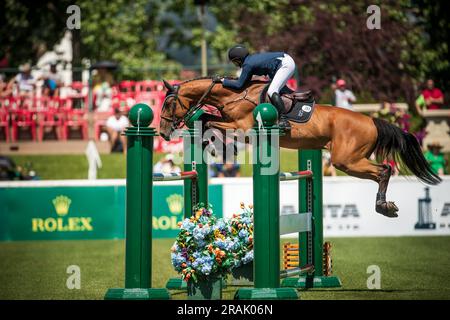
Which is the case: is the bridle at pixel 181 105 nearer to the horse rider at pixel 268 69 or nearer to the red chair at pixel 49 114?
the horse rider at pixel 268 69

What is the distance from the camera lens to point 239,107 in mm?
9164

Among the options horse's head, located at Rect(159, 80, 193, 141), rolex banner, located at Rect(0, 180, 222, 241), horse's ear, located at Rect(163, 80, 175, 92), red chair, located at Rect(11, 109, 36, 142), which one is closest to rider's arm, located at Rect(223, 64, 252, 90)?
horse's head, located at Rect(159, 80, 193, 141)

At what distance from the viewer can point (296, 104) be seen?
30.0 feet

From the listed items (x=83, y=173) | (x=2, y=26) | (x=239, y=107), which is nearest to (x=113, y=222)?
(x=83, y=173)

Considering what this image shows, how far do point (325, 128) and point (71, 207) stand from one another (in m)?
6.78

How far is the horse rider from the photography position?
29.3ft

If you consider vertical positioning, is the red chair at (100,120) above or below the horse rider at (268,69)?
above

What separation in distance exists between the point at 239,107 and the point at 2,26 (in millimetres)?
18316

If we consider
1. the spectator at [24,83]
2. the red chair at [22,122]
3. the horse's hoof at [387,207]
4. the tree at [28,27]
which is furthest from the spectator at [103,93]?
the horse's hoof at [387,207]

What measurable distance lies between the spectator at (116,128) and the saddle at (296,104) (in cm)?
993

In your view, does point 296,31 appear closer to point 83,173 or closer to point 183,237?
point 83,173

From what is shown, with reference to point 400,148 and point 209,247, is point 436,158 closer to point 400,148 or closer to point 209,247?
point 400,148

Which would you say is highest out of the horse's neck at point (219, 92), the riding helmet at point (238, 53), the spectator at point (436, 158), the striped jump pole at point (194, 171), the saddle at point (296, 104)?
the riding helmet at point (238, 53)

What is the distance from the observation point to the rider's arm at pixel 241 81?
29.5 ft
